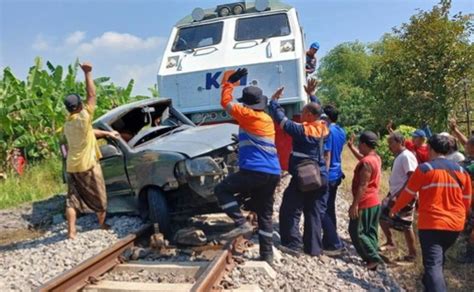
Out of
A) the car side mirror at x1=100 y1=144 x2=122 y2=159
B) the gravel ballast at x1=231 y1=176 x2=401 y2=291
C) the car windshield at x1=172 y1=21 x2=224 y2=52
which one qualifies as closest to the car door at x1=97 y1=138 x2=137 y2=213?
the car side mirror at x1=100 y1=144 x2=122 y2=159

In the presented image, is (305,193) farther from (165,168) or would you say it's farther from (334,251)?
(165,168)

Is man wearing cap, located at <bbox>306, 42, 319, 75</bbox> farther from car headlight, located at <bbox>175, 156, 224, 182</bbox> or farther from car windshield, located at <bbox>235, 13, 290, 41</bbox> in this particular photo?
car headlight, located at <bbox>175, 156, 224, 182</bbox>

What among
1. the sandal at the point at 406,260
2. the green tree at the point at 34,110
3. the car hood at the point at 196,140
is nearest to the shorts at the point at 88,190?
the car hood at the point at 196,140

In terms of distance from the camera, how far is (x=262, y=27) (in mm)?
10219

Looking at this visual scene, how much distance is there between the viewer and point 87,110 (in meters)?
6.19

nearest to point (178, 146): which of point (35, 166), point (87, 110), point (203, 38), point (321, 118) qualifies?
point (87, 110)

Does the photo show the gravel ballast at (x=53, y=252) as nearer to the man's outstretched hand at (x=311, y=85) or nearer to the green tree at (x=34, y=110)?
the man's outstretched hand at (x=311, y=85)

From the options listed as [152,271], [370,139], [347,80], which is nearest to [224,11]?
[370,139]

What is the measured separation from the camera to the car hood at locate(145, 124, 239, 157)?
6.45 meters

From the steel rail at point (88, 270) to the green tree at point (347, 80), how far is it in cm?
3335

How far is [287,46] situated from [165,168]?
4300 mm

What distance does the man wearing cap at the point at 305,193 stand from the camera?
550cm

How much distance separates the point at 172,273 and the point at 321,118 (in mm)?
2431

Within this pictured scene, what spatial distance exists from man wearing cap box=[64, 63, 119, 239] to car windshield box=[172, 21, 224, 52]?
4.16m
